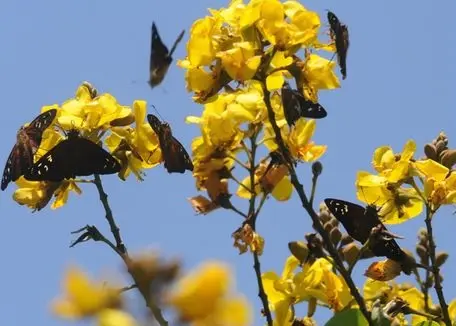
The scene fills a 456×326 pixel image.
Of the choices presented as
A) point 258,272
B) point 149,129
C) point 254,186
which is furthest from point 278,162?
point 149,129

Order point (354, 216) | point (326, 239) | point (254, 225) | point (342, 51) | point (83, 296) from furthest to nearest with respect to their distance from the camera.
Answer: point (342, 51), point (354, 216), point (254, 225), point (326, 239), point (83, 296)

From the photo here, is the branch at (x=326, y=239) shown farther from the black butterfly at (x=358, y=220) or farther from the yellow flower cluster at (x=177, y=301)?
the yellow flower cluster at (x=177, y=301)

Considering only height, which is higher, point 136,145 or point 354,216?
point 136,145

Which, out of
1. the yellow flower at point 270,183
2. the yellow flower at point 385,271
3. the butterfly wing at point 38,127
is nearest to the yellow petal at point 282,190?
the yellow flower at point 270,183

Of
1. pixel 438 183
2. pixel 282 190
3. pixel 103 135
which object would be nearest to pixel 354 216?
pixel 282 190

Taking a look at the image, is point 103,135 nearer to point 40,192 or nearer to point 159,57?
point 40,192

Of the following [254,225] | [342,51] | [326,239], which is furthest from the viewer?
[342,51]
